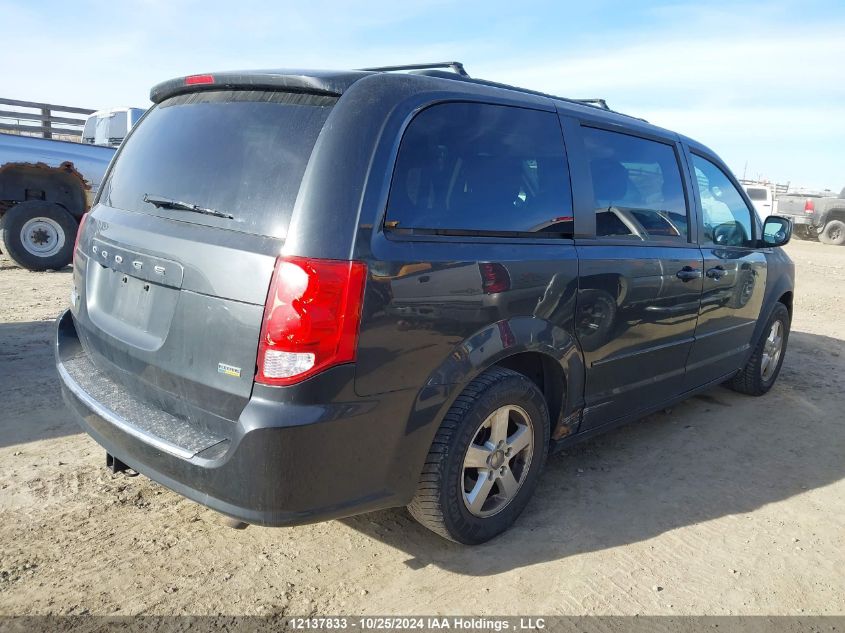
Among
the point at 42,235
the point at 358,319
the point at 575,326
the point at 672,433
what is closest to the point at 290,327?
the point at 358,319

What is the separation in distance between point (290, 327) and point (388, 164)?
0.67m

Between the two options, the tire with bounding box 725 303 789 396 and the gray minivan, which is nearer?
the gray minivan

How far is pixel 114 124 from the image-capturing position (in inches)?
443

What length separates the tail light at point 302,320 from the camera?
2.14 meters

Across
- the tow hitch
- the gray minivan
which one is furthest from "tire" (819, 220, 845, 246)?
the tow hitch

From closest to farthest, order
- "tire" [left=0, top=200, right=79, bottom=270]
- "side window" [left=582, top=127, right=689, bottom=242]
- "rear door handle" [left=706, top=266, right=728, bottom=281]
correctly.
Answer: "side window" [left=582, top=127, right=689, bottom=242]
"rear door handle" [left=706, top=266, right=728, bottom=281]
"tire" [left=0, top=200, right=79, bottom=270]

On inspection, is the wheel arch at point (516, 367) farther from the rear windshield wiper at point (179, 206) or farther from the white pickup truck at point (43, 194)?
the white pickup truck at point (43, 194)

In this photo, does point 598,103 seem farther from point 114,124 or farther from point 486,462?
point 114,124

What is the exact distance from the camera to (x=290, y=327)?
7.03 feet

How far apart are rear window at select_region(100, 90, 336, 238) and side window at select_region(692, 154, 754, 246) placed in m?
2.76

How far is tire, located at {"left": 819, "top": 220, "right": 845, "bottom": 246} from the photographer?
65.8 feet

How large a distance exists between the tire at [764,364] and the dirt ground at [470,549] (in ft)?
3.23

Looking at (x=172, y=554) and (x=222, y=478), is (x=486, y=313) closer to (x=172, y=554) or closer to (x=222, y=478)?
(x=222, y=478)

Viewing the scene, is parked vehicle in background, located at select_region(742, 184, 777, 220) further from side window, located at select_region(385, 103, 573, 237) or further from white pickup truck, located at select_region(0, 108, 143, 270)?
side window, located at select_region(385, 103, 573, 237)
